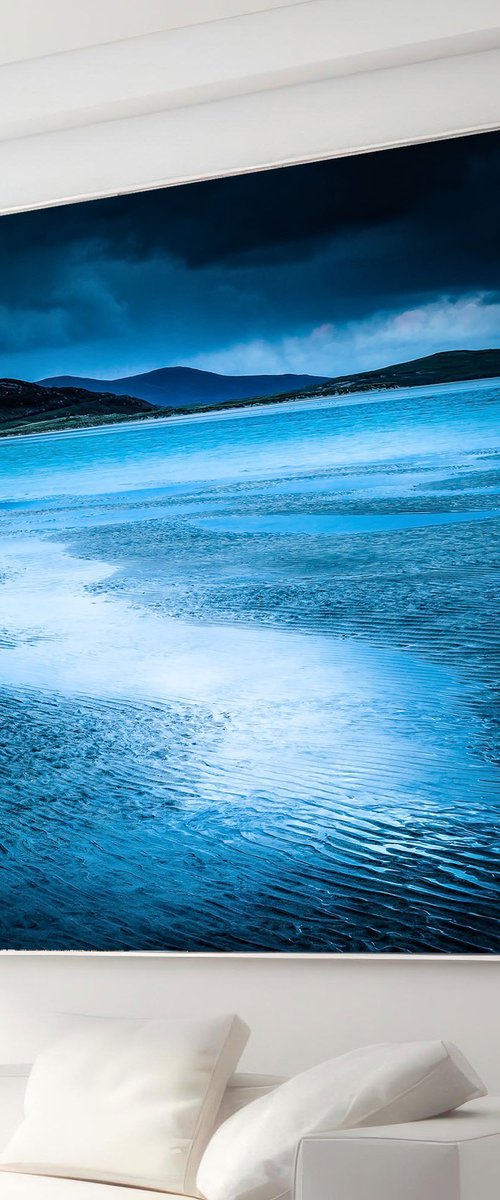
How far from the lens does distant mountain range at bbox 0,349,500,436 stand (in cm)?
317

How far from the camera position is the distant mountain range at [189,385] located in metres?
3.35

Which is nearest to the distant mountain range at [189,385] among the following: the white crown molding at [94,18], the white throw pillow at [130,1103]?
the white crown molding at [94,18]

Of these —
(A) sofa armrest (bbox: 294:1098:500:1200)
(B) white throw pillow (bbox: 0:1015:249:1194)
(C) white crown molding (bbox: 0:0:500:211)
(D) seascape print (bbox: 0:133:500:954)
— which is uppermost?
(C) white crown molding (bbox: 0:0:500:211)

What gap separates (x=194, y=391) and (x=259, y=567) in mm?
596

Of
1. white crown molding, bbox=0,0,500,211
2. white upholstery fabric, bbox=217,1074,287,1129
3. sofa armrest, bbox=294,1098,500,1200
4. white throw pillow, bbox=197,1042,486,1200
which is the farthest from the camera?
white crown molding, bbox=0,0,500,211

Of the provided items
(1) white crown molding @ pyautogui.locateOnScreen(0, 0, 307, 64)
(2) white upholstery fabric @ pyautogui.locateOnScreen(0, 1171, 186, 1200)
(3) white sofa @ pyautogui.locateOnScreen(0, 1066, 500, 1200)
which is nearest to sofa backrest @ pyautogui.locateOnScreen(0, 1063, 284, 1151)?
(2) white upholstery fabric @ pyautogui.locateOnScreen(0, 1171, 186, 1200)

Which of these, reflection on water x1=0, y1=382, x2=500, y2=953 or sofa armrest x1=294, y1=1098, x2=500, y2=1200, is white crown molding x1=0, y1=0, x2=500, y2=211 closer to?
reflection on water x1=0, y1=382, x2=500, y2=953

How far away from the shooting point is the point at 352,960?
3.07 meters

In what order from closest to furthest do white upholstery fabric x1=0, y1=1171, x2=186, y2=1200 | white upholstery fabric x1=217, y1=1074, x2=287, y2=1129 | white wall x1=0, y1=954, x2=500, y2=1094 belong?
white upholstery fabric x1=0, y1=1171, x2=186, y2=1200 < white upholstery fabric x1=217, y1=1074, x2=287, y2=1129 < white wall x1=0, y1=954, x2=500, y2=1094

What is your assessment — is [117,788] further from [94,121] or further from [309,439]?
[94,121]

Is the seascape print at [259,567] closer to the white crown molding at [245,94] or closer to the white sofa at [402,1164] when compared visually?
the white crown molding at [245,94]

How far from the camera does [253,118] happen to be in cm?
336

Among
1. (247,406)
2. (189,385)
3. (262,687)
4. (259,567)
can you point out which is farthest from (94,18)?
(262,687)

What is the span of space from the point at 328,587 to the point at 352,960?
3.53 ft
